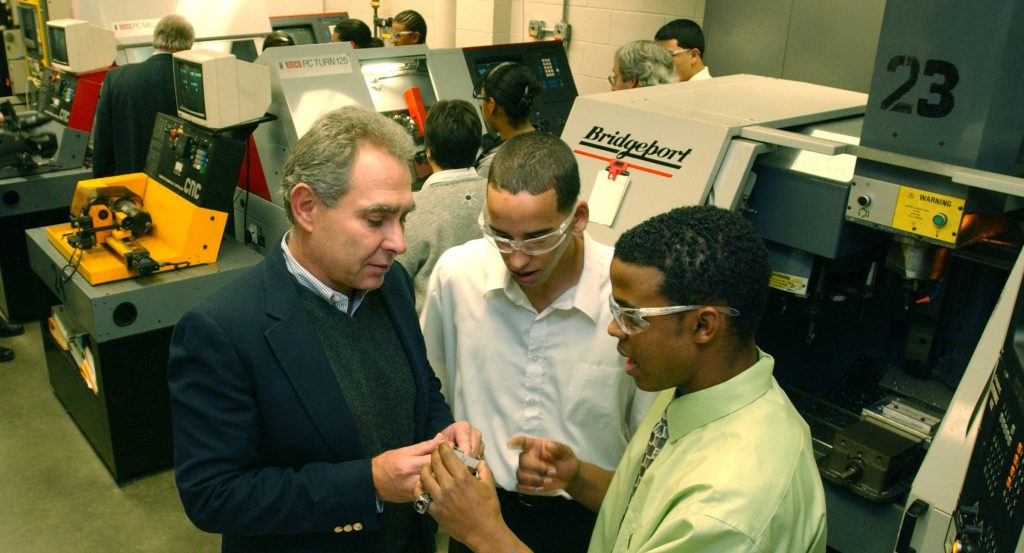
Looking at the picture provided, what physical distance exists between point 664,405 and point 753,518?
341mm

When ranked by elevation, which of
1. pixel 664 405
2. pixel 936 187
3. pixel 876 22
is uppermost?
pixel 876 22

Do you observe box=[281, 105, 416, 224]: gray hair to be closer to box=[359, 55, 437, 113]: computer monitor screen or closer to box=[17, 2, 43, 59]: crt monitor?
box=[359, 55, 437, 113]: computer monitor screen

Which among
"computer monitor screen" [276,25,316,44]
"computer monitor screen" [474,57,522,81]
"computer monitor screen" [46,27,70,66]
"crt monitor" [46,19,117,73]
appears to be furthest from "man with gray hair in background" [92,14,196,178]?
"computer monitor screen" [276,25,316,44]

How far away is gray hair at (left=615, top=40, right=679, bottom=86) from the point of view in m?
3.80

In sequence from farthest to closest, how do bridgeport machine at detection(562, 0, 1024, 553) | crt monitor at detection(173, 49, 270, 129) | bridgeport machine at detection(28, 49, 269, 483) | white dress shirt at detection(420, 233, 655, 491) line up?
crt monitor at detection(173, 49, 270, 129) < bridgeport machine at detection(28, 49, 269, 483) < white dress shirt at detection(420, 233, 655, 491) < bridgeport machine at detection(562, 0, 1024, 553)

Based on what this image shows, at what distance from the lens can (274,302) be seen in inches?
51.9

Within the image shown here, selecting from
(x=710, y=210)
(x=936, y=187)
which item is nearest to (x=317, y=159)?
(x=710, y=210)

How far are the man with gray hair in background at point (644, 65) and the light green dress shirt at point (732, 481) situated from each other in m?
2.77

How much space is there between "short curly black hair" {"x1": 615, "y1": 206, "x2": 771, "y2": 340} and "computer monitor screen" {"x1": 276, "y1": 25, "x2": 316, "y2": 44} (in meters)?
5.18

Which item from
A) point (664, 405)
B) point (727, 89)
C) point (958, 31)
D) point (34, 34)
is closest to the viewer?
point (664, 405)

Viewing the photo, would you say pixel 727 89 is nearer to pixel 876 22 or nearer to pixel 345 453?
pixel 345 453

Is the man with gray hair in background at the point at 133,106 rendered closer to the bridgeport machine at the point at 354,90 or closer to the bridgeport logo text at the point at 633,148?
the bridgeport machine at the point at 354,90

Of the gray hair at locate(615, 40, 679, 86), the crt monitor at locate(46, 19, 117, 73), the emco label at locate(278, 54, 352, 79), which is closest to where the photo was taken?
the emco label at locate(278, 54, 352, 79)

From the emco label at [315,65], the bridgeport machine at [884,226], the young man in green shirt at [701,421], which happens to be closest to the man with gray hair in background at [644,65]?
the emco label at [315,65]
